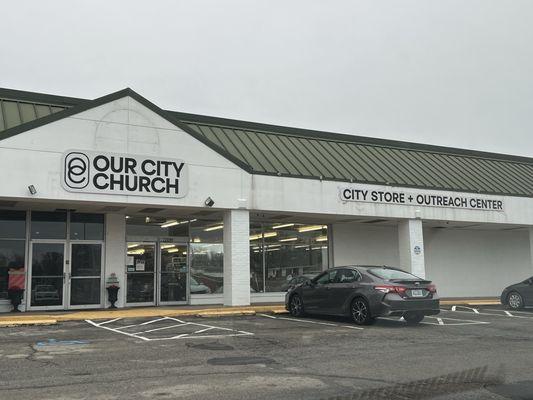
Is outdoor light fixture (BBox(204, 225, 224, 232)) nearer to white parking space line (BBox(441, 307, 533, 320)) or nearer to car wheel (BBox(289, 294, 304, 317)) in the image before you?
car wheel (BBox(289, 294, 304, 317))

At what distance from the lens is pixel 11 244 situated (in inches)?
689

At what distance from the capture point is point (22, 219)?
17.8 m

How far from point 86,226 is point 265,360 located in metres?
11.6

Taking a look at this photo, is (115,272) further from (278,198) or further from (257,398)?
(257,398)

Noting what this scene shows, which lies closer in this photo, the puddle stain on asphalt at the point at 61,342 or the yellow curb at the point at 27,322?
the puddle stain on asphalt at the point at 61,342

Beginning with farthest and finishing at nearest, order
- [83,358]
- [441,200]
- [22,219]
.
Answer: [441,200] → [22,219] → [83,358]

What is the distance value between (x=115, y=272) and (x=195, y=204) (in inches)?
154

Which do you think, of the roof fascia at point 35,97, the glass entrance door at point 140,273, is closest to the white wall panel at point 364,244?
the glass entrance door at point 140,273

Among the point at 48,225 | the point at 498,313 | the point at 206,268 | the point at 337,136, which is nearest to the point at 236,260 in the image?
the point at 206,268

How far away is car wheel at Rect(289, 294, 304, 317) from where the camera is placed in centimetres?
1539

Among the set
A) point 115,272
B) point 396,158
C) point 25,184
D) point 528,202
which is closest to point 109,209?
point 115,272

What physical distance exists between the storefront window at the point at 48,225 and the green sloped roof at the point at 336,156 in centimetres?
323

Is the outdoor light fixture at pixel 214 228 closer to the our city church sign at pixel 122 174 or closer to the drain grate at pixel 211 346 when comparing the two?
the our city church sign at pixel 122 174

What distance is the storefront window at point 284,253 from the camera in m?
21.5
